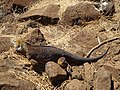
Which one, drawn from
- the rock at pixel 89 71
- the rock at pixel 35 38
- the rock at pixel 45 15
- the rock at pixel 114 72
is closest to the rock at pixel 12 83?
the rock at pixel 89 71

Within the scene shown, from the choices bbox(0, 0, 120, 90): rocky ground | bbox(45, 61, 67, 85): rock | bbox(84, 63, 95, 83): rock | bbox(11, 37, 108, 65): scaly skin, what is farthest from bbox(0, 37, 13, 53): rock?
bbox(84, 63, 95, 83): rock

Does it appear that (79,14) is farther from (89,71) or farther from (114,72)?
(114,72)

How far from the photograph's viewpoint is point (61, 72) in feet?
16.5

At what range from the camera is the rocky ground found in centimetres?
493

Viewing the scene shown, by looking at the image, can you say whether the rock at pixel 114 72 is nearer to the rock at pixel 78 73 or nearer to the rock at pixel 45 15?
the rock at pixel 78 73

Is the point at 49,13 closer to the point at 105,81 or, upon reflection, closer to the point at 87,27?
the point at 87,27

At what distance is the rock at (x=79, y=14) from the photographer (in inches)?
245

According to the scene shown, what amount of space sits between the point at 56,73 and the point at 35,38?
3.22 ft

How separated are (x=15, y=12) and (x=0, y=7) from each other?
316mm

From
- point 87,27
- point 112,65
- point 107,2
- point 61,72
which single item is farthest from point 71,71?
point 107,2

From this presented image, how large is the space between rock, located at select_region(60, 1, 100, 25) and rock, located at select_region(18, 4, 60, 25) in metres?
0.16

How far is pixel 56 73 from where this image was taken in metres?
4.97

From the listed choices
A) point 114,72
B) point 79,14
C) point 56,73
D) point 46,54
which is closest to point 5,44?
point 46,54

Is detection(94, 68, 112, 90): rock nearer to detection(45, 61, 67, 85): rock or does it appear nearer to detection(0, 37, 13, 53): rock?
detection(45, 61, 67, 85): rock
